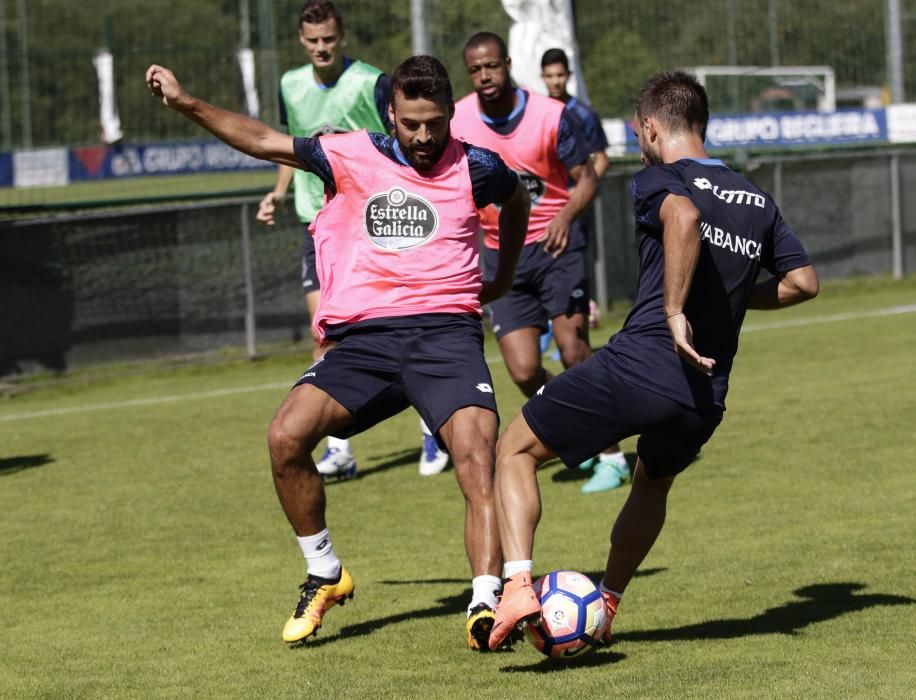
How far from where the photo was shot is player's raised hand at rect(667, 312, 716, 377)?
5.14 m

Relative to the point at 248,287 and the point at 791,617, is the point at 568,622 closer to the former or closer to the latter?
the point at 791,617

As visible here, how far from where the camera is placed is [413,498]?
9109mm

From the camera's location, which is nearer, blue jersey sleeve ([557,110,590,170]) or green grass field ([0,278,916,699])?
green grass field ([0,278,916,699])

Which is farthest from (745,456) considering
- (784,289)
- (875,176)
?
(875,176)

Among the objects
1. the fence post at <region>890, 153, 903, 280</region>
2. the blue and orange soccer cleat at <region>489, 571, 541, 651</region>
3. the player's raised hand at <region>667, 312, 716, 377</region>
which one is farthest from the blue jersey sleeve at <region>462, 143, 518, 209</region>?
the fence post at <region>890, 153, 903, 280</region>

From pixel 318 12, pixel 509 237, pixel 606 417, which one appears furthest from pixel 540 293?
pixel 606 417

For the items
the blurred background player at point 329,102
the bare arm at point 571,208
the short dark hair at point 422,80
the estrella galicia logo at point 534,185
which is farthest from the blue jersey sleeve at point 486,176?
the blurred background player at point 329,102

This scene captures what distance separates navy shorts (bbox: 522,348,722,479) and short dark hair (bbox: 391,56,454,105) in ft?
3.86

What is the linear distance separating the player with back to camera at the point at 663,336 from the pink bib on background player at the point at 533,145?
3722 mm

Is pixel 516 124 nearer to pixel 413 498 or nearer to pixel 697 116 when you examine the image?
pixel 413 498

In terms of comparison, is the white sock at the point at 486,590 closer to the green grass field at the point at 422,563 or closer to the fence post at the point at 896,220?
the green grass field at the point at 422,563

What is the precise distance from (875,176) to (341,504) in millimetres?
12616

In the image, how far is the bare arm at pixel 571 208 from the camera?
8.63m

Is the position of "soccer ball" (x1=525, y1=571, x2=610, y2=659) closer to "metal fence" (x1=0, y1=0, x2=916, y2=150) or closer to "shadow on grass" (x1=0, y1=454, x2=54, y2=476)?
"shadow on grass" (x1=0, y1=454, x2=54, y2=476)
